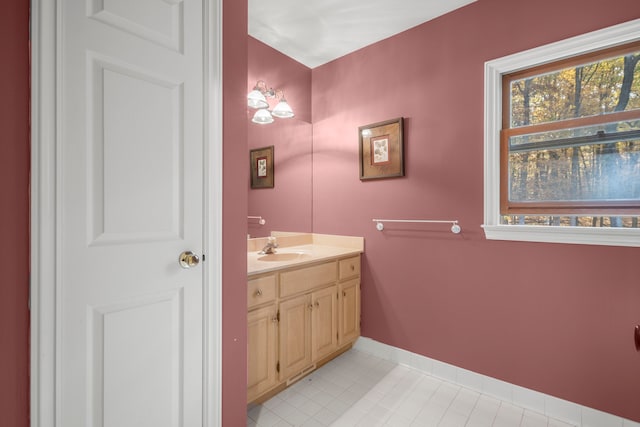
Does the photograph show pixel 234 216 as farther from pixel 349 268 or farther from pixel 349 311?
pixel 349 311

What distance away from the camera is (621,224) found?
1623mm

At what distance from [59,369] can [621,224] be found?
2.60 metres

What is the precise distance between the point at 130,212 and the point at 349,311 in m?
1.82

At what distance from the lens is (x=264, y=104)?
2.31m

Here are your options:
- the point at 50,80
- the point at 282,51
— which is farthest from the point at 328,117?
the point at 50,80

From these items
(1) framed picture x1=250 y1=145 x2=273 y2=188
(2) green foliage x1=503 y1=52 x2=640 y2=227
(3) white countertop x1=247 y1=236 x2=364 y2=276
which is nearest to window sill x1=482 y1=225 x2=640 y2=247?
(2) green foliage x1=503 y1=52 x2=640 y2=227

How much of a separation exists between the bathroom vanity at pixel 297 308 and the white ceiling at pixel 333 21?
5.31 feet

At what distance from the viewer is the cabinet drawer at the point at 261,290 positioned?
1645 mm

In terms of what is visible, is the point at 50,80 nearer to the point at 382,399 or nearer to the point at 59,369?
the point at 59,369

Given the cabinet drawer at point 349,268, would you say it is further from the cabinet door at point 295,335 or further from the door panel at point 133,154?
the door panel at point 133,154

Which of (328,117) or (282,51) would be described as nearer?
(282,51)

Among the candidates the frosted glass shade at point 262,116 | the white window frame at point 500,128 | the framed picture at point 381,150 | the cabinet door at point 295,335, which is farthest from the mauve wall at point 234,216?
the white window frame at point 500,128

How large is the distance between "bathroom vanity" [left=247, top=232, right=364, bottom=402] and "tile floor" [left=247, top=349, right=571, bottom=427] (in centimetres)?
12

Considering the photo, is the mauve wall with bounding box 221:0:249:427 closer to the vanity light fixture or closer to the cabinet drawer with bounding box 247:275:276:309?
the cabinet drawer with bounding box 247:275:276:309
